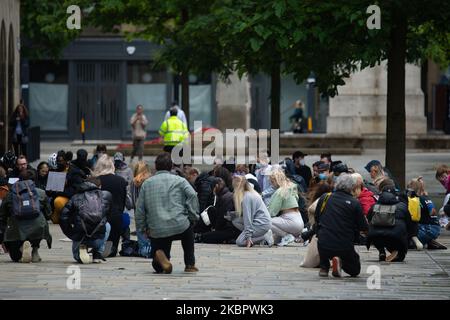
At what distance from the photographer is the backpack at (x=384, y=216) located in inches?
734

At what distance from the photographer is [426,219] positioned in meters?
20.6

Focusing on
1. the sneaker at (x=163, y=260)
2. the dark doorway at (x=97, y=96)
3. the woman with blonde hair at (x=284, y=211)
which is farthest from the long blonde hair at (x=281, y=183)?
the dark doorway at (x=97, y=96)

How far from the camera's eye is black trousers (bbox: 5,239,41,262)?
18734 mm

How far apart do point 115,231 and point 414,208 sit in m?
4.08

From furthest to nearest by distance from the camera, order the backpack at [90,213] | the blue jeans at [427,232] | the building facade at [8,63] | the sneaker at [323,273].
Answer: the building facade at [8,63] → the blue jeans at [427,232] → the backpack at [90,213] → the sneaker at [323,273]

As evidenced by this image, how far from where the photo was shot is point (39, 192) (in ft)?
62.9

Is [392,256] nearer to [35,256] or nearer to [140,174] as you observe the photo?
[140,174]

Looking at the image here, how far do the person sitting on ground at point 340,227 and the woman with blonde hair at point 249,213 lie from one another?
3.79 metres

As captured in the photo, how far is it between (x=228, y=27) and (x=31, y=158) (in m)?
15.0

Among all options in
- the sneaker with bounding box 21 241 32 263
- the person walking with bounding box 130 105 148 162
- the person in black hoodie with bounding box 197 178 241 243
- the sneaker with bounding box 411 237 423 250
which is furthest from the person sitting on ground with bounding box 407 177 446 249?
the person walking with bounding box 130 105 148 162

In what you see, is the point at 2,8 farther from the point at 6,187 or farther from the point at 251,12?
the point at 6,187

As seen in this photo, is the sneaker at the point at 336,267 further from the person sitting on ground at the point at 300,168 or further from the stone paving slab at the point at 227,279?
the person sitting on ground at the point at 300,168

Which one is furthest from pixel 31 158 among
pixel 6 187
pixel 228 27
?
pixel 6 187
